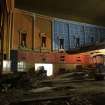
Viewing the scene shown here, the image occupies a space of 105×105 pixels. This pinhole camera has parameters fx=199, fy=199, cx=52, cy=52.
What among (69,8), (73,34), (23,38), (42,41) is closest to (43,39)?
(42,41)

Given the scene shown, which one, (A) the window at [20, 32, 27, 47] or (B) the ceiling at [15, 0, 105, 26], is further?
(A) the window at [20, 32, 27, 47]

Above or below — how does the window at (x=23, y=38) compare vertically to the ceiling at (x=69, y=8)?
below

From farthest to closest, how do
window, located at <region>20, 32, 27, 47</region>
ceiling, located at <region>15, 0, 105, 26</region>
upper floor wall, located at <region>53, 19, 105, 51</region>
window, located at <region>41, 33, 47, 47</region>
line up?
1. upper floor wall, located at <region>53, 19, 105, 51</region>
2. window, located at <region>41, 33, 47, 47</region>
3. window, located at <region>20, 32, 27, 47</region>
4. ceiling, located at <region>15, 0, 105, 26</region>

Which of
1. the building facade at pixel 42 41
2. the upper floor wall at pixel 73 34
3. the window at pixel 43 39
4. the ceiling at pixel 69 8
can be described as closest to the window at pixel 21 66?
the building facade at pixel 42 41

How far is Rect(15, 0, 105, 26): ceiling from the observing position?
55.8ft

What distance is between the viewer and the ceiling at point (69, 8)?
55.8ft

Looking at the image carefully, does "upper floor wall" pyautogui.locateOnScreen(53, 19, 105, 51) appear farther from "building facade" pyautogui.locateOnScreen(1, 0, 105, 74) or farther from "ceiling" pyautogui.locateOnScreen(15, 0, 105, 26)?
"ceiling" pyautogui.locateOnScreen(15, 0, 105, 26)

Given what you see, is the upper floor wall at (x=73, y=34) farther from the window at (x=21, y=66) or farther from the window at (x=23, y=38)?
the window at (x=21, y=66)

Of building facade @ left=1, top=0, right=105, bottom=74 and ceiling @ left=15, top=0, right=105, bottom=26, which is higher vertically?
ceiling @ left=15, top=0, right=105, bottom=26

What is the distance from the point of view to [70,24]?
21.5 meters

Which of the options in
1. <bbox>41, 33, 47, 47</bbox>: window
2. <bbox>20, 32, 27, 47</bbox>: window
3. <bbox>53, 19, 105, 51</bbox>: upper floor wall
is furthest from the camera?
<bbox>53, 19, 105, 51</bbox>: upper floor wall

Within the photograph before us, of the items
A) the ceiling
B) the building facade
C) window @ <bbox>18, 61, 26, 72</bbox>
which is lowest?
window @ <bbox>18, 61, 26, 72</bbox>

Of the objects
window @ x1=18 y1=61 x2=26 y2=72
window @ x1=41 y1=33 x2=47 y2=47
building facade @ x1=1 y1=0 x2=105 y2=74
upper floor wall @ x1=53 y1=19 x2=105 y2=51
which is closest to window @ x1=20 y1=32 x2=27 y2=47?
building facade @ x1=1 y1=0 x2=105 y2=74

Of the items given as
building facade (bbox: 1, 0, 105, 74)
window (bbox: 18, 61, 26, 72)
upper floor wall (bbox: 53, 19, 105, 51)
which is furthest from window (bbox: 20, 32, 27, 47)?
upper floor wall (bbox: 53, 19, 105, 51)
